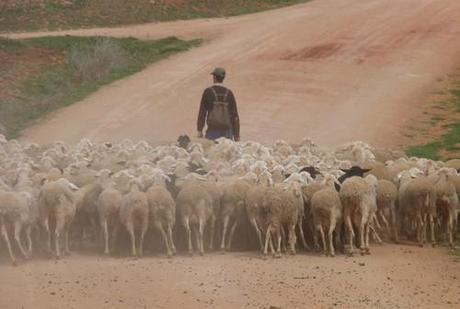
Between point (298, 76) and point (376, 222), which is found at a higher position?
point (298, 76)

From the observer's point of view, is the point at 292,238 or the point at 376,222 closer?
the point at 292,238

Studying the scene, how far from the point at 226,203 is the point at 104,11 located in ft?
78.2

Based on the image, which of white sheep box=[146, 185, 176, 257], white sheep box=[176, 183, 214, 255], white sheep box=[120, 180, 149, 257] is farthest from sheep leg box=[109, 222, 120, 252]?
white sheep box=[176, 183, 214, 255]

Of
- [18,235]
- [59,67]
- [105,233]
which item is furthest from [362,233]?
[59,67]

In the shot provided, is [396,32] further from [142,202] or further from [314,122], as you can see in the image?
[142,202]

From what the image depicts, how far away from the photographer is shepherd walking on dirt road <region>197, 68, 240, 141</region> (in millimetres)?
16438

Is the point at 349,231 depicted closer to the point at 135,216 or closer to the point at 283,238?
the point at 283,238

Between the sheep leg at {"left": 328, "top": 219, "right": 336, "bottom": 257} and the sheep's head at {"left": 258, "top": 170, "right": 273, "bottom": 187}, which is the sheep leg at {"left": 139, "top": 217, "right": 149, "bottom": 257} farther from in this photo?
the sheep leg at {"left": 328, "top": 219, "right": 336, "bottom": 257}

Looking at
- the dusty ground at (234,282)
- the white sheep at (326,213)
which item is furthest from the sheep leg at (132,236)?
the white sheep at (326,213)

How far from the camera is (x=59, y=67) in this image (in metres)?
26.8

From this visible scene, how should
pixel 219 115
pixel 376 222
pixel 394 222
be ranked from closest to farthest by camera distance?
pixel 376 222 < pixel 394 222 < pixel 219 115

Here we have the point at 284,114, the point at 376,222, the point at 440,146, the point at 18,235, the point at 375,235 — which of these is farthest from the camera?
the point at 284,114

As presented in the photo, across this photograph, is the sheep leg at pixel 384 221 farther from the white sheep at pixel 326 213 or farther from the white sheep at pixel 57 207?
the white sheep at pixel 57 207

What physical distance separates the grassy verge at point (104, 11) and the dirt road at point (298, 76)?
1330mm
